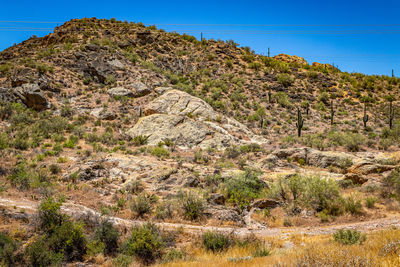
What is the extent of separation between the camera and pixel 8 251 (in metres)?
5.55

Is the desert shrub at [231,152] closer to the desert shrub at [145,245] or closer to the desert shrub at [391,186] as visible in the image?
the desert shrub at [391,186]

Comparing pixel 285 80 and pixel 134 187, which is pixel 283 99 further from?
pixel 134 187

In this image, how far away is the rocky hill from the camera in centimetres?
759

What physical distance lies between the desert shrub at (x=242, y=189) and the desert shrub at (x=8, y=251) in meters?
7.65

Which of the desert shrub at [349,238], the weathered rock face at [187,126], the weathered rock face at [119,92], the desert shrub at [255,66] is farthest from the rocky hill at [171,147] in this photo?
the desert shrub at [349,238]

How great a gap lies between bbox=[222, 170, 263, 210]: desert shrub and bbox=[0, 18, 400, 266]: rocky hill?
0.06 meters

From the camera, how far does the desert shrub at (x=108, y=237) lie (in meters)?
6.81

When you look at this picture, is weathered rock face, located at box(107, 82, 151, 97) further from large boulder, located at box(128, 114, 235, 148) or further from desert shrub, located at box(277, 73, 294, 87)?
desert shrub, located at box(277, 73, 294, 87)

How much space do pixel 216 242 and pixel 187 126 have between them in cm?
1607

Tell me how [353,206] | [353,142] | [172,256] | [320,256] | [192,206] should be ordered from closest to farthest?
[320,256], [172,256], [353,206], [192,206], [353,142]

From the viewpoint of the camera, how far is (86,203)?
995cm

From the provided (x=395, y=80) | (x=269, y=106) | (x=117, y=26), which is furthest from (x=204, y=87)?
(x=395, y=80)

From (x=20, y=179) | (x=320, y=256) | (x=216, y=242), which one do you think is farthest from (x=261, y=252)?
(x=20, y=179)

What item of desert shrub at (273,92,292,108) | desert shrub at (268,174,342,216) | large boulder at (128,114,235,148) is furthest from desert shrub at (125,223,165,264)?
desert shrub at (273,92,292,108)
